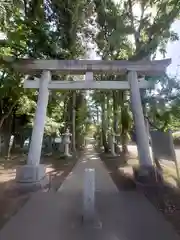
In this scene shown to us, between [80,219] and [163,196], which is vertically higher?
[163,196]

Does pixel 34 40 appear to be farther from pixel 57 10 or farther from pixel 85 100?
pixel 85 100

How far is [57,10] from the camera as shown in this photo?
14109 mm

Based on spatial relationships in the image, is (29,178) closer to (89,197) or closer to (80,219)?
(80,219)

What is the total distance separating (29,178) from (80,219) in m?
3.47

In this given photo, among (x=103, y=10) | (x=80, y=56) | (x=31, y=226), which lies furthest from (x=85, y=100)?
(x=31, y=226)

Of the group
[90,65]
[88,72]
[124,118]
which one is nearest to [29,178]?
[88,72]

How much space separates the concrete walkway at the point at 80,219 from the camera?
430 centimetres

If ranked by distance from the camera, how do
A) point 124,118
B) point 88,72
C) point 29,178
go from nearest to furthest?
point 29,178
point 88,72
point 124,118

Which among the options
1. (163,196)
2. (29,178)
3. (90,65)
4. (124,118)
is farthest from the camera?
(124,118)

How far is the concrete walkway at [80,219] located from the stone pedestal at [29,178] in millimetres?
652

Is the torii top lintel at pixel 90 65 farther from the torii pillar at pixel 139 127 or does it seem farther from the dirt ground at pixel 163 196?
the dirt ground at pixel 163 196

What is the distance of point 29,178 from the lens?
8148 mm

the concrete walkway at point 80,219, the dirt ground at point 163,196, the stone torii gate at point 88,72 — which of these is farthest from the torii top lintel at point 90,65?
the concrete walkway at point 80,219

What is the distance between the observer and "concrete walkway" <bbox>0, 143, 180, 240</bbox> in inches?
169
